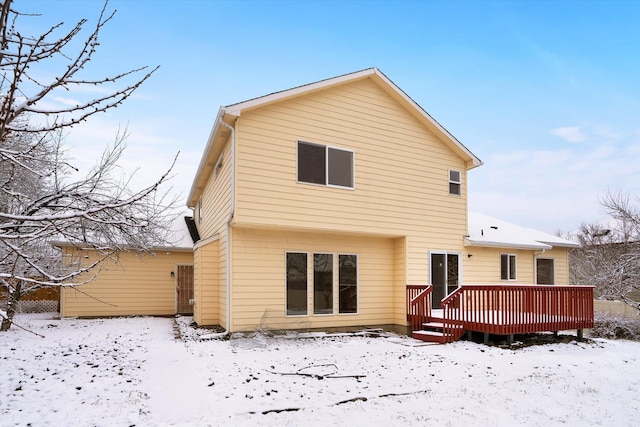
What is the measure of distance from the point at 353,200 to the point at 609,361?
702cm

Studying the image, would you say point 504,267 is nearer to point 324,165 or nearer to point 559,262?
point 559,262

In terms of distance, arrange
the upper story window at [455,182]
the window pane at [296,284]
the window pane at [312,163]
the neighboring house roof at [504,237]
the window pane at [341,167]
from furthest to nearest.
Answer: the neighboring house roof at [504,237] → the upper story window at [455,182] → the window pane at [341,167] → the window pane at [296,284] → the window pane at [312,163]

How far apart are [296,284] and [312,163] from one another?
3.28 metres

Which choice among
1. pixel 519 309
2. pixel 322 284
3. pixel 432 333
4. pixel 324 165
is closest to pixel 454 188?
pixel 519 309

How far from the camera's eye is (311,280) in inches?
458

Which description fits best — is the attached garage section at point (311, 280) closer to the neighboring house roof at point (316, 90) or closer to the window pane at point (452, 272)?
the window pane at point (452, 272)

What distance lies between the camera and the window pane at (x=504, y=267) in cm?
1479

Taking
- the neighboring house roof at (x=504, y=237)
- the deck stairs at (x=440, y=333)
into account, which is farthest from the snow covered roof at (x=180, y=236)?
the neighboring house roof at (x=504, y=237)

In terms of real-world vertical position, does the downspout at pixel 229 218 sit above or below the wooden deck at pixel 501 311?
above

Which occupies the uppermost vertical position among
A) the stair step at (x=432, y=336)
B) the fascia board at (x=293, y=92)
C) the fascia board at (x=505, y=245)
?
the fascia board at (x=293, y=92)

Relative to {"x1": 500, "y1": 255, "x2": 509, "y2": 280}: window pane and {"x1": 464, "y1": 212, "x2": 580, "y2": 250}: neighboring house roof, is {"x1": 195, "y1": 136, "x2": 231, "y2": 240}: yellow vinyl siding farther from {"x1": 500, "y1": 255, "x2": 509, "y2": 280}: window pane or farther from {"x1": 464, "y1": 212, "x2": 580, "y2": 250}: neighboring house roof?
{"x1": 500, "y1": 255, "x2": 509, "y2": 280}: window pane

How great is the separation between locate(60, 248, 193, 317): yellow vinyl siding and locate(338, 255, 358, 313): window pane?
7.02 metres

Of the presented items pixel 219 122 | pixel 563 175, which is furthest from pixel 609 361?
pixel 563 175

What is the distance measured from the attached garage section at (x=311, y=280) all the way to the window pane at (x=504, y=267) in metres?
4.45
